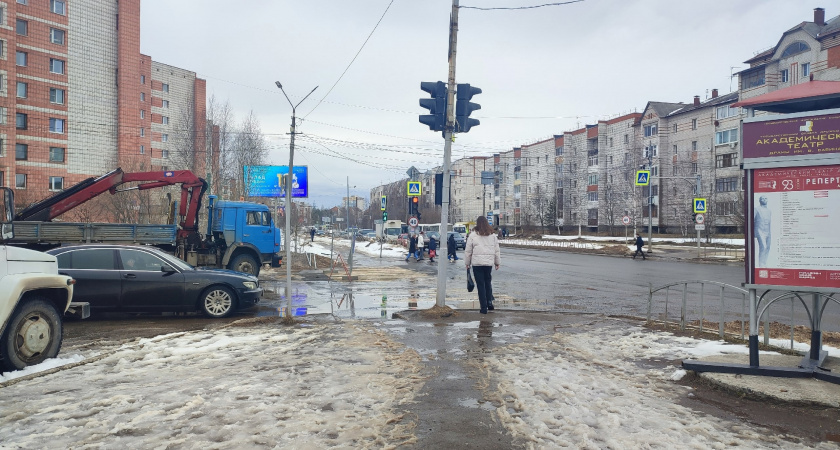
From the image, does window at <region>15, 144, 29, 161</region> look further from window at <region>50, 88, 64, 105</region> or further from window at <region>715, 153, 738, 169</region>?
window at <region>715, 153, 738, 169</region>

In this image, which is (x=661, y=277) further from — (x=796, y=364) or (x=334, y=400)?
(x=334, y=400)

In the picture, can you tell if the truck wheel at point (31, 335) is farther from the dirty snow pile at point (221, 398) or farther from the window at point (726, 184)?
the window at point (726, 184)

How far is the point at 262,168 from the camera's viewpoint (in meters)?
33.5

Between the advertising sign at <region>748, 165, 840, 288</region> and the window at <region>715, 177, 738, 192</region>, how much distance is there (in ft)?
176

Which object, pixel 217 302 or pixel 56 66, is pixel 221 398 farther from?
pixel 56 66

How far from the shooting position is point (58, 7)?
51125mm

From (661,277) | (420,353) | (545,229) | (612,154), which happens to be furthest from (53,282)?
(545,229)

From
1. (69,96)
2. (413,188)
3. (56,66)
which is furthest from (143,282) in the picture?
(69,96)

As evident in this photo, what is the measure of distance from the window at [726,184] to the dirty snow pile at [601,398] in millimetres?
52541

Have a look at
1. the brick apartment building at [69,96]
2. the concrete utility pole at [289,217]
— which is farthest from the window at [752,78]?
the concrete utility pole at [289,217]

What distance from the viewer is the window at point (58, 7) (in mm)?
50688

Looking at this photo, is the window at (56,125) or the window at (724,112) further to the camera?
the window at (724,112)

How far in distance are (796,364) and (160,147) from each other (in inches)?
3115

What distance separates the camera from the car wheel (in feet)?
36.8
